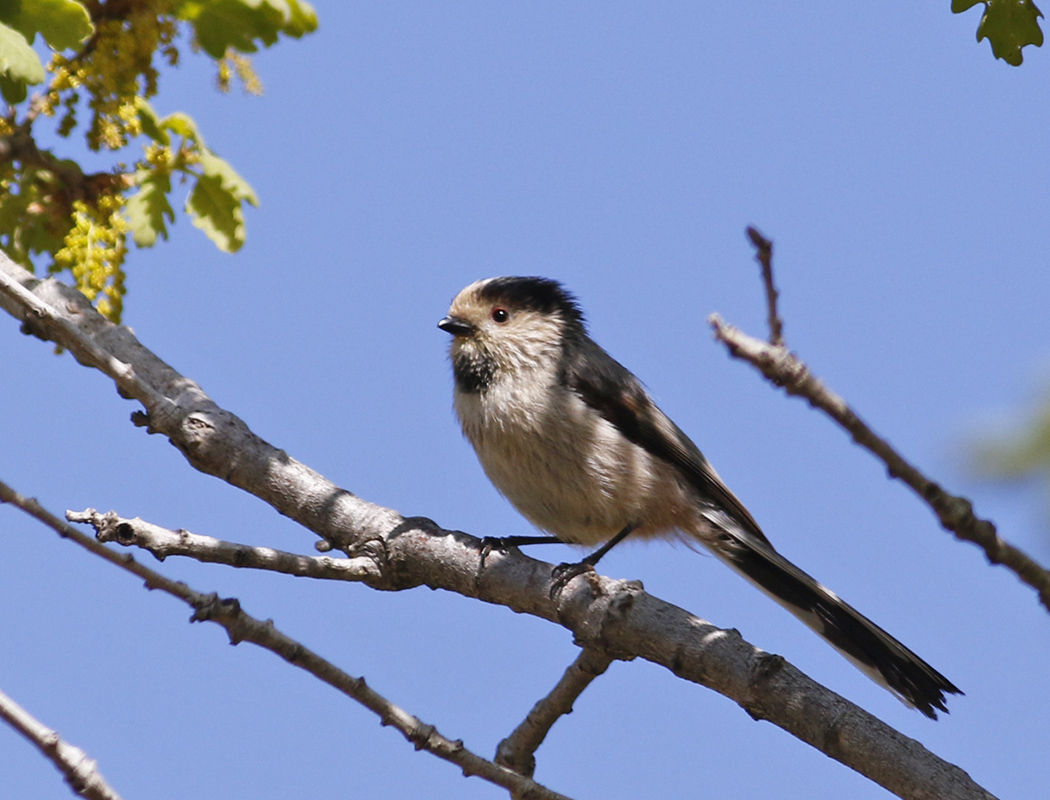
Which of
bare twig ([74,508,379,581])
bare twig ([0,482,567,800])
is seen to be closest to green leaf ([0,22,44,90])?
bare twig ([74,508,379,581])

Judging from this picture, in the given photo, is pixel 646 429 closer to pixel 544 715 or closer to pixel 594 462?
pixel 594 462

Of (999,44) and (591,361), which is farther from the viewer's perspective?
(591,361)

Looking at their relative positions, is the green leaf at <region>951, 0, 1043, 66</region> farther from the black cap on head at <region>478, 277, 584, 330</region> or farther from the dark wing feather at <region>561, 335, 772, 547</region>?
the black cap on head at <region>478, 277, 584, 330</region>

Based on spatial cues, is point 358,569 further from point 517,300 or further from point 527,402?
point 517,300

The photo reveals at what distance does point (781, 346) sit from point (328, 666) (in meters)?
1.14

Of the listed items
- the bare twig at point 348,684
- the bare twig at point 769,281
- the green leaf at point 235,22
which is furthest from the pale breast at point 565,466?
the bare twig at point 769,281

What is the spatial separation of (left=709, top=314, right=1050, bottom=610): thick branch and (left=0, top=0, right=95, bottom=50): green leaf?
219 centimetres

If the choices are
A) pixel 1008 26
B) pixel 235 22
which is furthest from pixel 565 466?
pixel 1008 26

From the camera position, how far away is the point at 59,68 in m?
3.14

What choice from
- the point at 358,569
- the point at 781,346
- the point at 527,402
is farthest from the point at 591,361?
the point at 781,346

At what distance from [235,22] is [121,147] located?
500 mm

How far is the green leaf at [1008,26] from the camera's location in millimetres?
2350

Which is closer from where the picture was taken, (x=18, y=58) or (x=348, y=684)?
(x=348, y=684)

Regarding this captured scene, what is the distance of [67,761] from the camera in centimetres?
167
